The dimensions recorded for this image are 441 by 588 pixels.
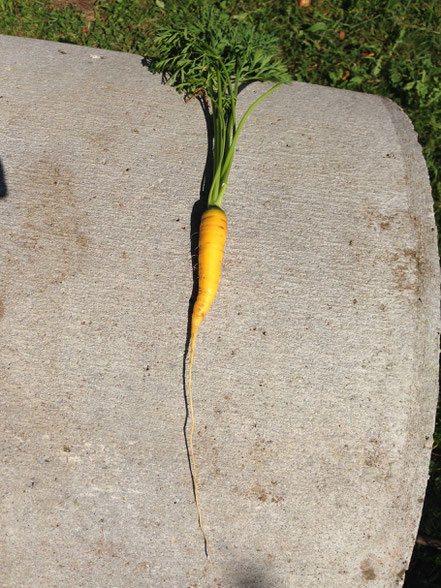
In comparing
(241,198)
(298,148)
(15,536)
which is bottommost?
(15,536)

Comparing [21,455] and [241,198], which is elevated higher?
[241,198]

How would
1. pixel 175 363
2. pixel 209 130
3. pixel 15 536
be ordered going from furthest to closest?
pixel 209 130
pixel 175 363
pixel 15 536

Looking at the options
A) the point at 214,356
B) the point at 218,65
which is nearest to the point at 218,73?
the point at 218,65

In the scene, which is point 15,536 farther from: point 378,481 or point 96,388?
point 378,481

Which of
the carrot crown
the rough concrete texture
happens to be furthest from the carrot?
the rough concrete texture

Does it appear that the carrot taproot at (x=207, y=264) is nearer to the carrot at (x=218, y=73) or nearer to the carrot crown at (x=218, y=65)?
the carrot at (x=218, y=73)

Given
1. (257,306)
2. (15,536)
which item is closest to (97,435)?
(15,536)
